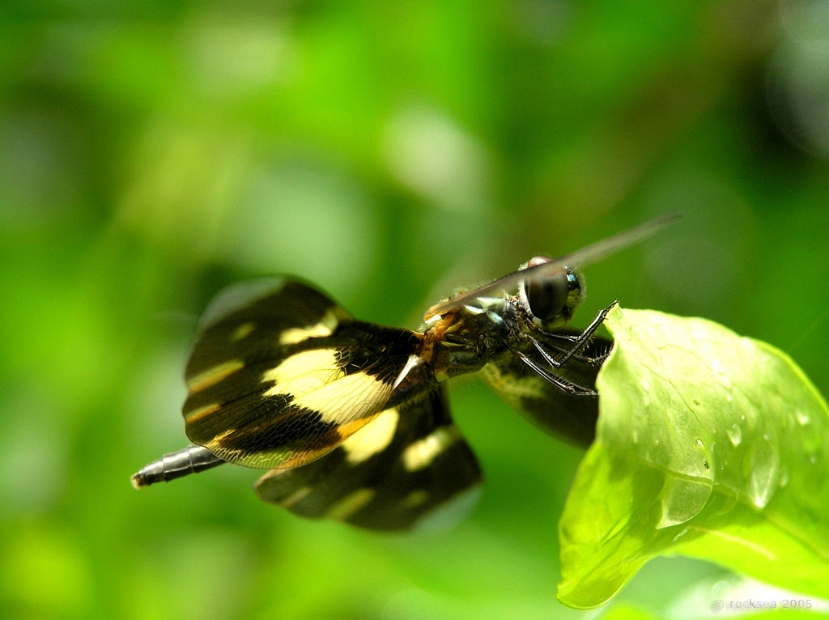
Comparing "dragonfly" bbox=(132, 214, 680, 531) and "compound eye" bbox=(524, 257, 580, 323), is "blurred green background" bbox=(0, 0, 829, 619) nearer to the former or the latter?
"dragonfly" bbox=(132, 214, 680, 531)

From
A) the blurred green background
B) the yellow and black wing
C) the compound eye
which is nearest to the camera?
the yellow and black wing

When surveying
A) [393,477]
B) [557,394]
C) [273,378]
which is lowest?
[393,477]

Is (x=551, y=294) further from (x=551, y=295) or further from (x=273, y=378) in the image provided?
(x=273, y=378)

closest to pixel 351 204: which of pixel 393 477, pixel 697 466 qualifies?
pixel 393 477

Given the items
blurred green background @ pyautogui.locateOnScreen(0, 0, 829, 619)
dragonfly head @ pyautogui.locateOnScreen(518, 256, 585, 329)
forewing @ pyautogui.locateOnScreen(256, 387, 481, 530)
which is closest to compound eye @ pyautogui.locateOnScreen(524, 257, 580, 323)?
dragonfly head @ pyautogui.locateOnScreen(518, 256, 585, 329)

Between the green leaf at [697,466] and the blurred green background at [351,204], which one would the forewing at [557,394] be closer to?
the green leaf at [697,466]

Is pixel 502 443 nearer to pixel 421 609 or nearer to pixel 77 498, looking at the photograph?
pixel 421 609
